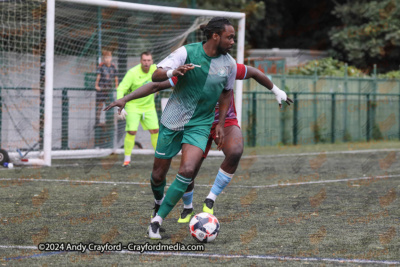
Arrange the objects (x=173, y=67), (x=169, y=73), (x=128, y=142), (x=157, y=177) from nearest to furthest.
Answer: (x=169, y=73)
(x=173, y=67)
(x=157, y=177)
(x=128, y=142)

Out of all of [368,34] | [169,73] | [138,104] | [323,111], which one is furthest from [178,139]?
[368,34]

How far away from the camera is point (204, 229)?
590 cm

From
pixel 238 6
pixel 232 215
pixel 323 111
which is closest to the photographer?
pixel 232 215

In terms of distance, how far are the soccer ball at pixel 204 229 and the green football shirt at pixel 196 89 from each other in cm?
84

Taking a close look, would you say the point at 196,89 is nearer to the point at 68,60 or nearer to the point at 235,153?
the point at 235,153

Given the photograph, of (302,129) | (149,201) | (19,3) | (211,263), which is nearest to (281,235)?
(211,263)

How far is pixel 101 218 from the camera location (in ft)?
23.9

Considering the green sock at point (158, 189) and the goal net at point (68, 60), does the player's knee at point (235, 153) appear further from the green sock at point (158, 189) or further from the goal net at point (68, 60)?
the goal net at point (68, 60)

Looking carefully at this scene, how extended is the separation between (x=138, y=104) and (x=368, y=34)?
19.5m

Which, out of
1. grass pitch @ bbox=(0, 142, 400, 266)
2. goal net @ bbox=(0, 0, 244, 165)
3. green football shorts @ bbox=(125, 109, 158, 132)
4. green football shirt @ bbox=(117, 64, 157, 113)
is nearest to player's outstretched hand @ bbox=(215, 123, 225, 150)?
grass pitch @ bbox=(0, 142, 400, 266)

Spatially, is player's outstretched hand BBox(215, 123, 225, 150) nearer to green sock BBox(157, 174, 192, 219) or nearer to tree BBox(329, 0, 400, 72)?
green sock BBox(157, 174, 192, 219)

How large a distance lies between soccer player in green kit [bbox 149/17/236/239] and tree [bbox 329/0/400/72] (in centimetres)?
2428

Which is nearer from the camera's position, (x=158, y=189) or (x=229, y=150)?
(x=158, y=189)

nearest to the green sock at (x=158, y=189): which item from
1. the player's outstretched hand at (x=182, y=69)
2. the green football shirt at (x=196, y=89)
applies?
the green football shirt at (x=196, y=89)
